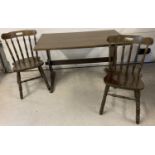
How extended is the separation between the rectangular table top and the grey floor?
702 mm

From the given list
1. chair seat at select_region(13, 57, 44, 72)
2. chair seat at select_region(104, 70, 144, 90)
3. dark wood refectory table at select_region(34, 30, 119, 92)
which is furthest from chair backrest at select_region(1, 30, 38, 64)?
chair seat at select_region(104, 70, 144, 90)

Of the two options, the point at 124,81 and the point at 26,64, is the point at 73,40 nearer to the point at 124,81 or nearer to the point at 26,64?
the point at 26,64

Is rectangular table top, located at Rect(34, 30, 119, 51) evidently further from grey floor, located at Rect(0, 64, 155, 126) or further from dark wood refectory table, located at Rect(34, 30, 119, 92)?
grey floor, located at Rect(0, 64, 155, 126)

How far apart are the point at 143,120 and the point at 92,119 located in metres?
0.57

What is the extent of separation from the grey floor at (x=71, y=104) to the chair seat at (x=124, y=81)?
0.43 m

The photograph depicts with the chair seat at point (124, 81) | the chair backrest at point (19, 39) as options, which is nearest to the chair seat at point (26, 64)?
the chair backrest at point (19, 39)

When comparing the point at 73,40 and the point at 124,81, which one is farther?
the point at 73,40

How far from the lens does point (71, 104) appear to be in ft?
7.25

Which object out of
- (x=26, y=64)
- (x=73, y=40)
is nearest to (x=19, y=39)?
(x=26, y=64)

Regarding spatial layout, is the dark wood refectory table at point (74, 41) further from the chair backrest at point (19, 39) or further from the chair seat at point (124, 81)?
the chair seat at point (124, 81)

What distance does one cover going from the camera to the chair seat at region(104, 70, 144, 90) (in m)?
1.73

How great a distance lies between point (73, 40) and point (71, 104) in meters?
0.85

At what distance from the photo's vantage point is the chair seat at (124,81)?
1.73 m

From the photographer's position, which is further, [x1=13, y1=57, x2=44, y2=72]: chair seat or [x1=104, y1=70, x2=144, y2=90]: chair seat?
[x1=13, y1=57, x2=44, y2=72]: chair seat
